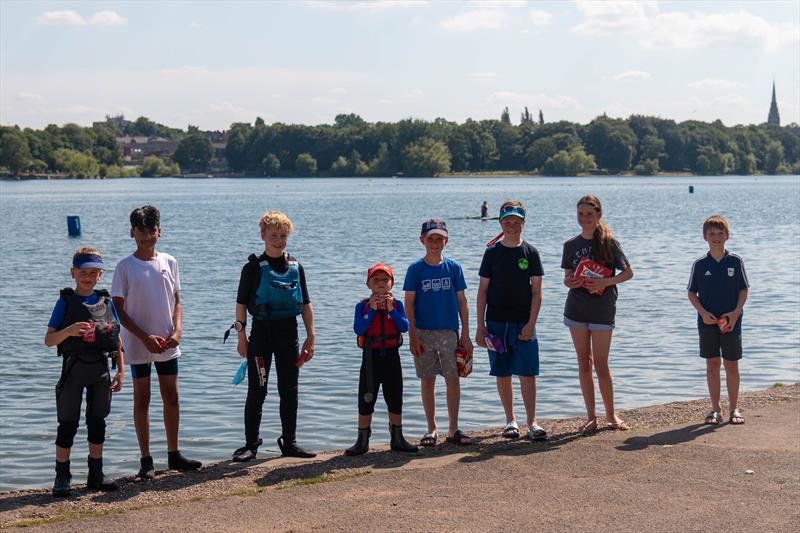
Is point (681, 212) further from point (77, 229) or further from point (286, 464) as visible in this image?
point (286, 464)

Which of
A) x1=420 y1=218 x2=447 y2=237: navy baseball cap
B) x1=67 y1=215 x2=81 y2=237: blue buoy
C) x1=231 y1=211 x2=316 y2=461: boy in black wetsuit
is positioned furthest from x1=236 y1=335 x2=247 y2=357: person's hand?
x1=67 y1=215 x2=81 y2=237: blue buoy

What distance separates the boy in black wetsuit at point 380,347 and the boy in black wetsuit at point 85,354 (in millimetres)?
1968

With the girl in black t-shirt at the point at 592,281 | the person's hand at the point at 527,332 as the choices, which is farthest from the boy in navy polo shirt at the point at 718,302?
the person's hand at the point at 527,332

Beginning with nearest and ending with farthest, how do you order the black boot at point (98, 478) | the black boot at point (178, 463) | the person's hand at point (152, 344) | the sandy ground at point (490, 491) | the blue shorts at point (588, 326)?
the sandy ground at point (490, 491) → the black boot at point (98, 478) → the person's hand at point (152, 344) → the black boot at point (178, 463) → the blue shorts at point (588, 326)

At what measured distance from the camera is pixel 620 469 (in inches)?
297

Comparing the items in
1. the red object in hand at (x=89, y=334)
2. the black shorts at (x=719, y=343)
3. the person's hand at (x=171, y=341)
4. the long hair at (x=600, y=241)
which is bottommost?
the black shorts at (x=719, y=343)

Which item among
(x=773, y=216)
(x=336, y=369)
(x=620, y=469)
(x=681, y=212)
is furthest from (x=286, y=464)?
(x=681, y=212)

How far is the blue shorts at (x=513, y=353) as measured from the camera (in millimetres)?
8711

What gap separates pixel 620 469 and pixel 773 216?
60831mm

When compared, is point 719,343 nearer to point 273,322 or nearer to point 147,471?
point 273,322

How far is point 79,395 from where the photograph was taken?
7422 mm

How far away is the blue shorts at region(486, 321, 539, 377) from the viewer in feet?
28.6

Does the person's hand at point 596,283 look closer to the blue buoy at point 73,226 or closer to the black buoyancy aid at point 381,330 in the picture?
the black buoyancy aid at point 381,330

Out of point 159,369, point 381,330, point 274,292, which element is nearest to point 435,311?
point 381,330
